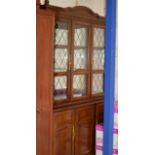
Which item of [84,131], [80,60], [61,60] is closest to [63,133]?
[84,131]

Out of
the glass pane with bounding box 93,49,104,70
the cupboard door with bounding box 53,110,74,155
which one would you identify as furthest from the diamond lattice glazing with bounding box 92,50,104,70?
the cupboard door with bounding box 53,110,74,155

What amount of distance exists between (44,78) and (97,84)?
117cm

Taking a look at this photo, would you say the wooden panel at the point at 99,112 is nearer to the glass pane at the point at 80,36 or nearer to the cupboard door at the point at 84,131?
the cupboard door at the point at 84,131

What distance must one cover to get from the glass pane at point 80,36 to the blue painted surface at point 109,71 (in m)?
1.21

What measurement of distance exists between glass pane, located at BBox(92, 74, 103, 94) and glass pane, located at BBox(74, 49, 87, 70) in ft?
0.99

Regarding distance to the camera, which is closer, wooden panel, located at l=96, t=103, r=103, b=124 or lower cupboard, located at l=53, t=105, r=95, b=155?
lower cupboard, located at l=53, t=105, r=95, b=155

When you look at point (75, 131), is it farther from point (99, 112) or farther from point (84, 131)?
point (99, 112)

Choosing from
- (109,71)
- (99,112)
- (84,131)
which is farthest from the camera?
(99,112)

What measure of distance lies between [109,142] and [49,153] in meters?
0.81

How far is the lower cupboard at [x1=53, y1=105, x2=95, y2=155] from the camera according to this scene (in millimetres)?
2928

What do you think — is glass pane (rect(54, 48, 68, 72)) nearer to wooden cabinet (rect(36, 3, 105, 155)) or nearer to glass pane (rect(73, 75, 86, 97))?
wooden cabinet (rect(36, 3, 105, 155))

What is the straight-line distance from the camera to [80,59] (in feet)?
11.1
